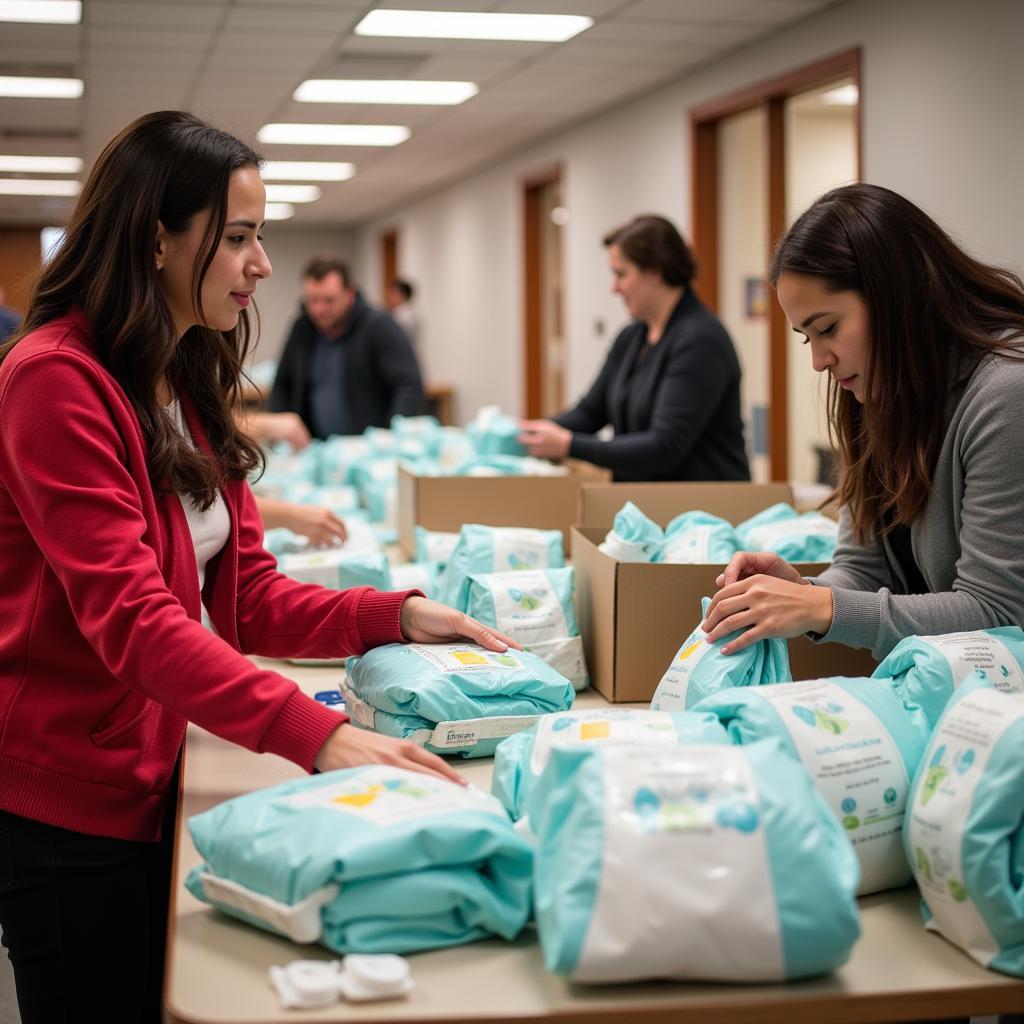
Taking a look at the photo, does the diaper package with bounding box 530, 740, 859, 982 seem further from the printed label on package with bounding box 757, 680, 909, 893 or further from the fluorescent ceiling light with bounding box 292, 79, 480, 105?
the fluorescent ceiling light with bounding box 292, 79, 480, 105

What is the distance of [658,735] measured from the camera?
1.24m

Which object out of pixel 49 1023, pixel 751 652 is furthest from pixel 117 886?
pixel 751 652

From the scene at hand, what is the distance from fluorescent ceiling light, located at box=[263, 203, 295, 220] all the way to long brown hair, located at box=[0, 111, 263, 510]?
1115 cm

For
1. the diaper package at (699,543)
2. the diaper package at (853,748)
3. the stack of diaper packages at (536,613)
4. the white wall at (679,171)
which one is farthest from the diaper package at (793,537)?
the white wall at (679,171)

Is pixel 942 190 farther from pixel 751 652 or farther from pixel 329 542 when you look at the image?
pixel 751 652

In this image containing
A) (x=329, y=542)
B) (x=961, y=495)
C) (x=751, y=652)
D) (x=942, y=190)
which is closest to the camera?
(x=751, y=652)

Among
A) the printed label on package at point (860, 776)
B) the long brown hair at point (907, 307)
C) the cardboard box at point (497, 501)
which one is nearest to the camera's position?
the printed label on package at point (860, 776)

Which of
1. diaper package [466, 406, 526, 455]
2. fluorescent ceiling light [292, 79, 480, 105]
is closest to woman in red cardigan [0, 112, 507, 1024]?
diaper package [466, 406, 526, 455]

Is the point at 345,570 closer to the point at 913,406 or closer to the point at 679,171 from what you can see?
the point at 913,406

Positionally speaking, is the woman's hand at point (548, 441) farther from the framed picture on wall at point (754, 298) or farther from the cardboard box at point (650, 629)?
the framed picture on wall at point (754, 298)

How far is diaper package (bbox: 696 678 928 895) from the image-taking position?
1.19 meters

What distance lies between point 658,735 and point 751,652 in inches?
13.4

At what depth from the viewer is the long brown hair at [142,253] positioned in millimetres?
1410

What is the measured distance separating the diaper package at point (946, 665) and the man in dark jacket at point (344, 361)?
358 cm
